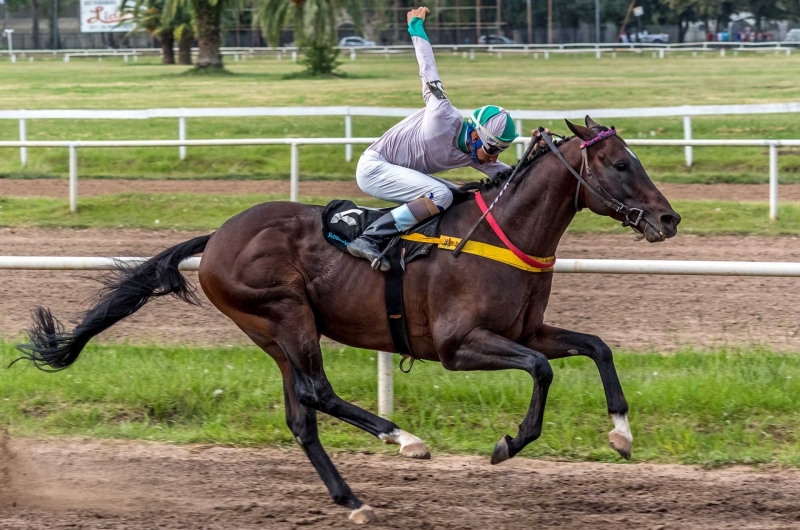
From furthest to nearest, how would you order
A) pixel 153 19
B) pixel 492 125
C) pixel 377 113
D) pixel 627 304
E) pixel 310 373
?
1. pixel 153 19
2. pixel 377 113
3. pixel 627 304
4. pixel 310 373
5. pixel 492 125

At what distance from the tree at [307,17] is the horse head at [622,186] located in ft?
81.8

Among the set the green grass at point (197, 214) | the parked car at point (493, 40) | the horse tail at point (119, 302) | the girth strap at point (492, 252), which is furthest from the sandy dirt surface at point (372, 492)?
the parked car at point (493, 40)

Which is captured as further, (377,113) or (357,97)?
(357,97)

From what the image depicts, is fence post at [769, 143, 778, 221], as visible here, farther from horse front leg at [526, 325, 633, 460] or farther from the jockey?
horse front leg at [526, 325, 633, 460]

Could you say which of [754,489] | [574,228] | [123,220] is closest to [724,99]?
[574,228]

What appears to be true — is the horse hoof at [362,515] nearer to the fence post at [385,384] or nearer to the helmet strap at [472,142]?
the fence post at [385,384]

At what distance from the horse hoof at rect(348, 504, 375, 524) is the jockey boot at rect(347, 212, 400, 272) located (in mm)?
1128

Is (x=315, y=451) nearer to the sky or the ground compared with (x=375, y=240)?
nearer to the ground

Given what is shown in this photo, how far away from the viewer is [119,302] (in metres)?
5.33

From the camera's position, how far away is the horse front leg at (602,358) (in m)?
4.54

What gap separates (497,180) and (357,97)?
2156cm

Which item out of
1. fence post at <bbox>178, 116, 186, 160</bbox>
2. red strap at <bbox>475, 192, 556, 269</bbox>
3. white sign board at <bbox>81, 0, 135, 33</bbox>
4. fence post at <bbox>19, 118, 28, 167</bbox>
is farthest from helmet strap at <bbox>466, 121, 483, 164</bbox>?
white sign board at <bbox>81, 0, 135, 33</bbox>

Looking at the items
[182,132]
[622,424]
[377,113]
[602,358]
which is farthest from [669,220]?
[377,113]

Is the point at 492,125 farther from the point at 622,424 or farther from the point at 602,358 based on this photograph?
the point at 622,424
